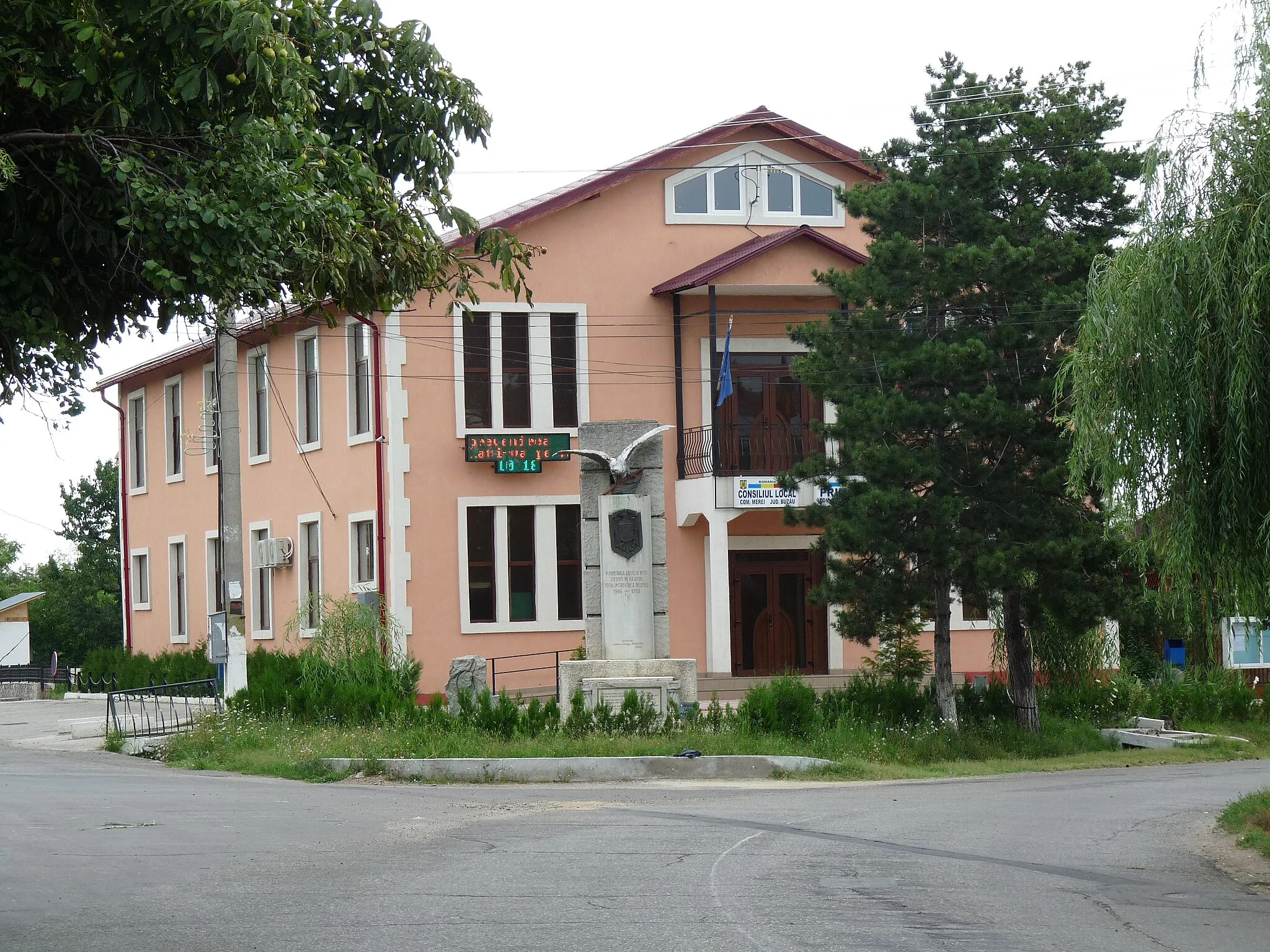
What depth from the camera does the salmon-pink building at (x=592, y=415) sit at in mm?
28266

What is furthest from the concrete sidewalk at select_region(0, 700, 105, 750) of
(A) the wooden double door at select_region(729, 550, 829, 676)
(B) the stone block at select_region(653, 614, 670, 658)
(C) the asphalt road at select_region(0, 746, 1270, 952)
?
(A) the wooden double door at select_region(729, 550, 829, 676)

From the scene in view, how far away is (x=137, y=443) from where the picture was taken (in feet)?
129

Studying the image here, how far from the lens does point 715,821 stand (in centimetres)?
1291

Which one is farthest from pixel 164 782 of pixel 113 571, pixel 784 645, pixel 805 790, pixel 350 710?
pixel 113 571

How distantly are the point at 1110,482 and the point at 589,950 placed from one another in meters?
6.03

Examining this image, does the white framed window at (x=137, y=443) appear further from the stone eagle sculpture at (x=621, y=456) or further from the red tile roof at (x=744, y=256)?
the stone eagle sculpture at (x=621, y=456)

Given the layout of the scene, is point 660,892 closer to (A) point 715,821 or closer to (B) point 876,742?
(A) point 715,821

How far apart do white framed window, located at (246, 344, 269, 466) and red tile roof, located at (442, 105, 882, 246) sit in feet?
18.9

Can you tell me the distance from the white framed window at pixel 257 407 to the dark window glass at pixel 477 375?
5.90 metres

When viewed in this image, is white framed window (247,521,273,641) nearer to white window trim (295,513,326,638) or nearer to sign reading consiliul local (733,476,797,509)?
white window trim (295,513,326,638)

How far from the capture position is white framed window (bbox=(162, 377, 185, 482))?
36781 mm

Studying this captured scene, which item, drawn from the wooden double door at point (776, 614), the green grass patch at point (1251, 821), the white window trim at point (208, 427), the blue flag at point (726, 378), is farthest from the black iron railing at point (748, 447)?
the green grass patch at point (1251, 821)

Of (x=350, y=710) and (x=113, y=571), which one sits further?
(x=113, y=571)

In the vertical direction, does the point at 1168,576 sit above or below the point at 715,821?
above
